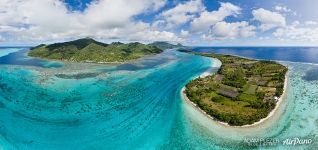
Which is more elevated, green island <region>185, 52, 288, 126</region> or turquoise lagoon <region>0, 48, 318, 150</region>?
green island <region>185, 52, 288, 126</region>

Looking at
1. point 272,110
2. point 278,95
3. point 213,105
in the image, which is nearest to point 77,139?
point 213,105

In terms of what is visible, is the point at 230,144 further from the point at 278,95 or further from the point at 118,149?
the point at 278,95

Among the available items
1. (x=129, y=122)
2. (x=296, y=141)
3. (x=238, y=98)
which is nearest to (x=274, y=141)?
(x=296, y=141)

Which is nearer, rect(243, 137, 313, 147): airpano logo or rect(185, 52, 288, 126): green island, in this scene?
rect(243, 137, 313, 147): airpano logo

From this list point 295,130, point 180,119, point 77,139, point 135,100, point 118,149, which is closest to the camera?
point 118,149

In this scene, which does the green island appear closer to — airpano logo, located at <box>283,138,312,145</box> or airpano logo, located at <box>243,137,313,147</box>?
airpano logo, located at <box>243,137,313,147</box>

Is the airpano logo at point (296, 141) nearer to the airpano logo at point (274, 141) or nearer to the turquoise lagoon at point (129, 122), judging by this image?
the airpano logo at point (274, 141)

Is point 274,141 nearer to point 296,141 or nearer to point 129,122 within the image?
point 296,141

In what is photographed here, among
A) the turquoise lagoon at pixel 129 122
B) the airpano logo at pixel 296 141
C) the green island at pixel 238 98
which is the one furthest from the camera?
the green island at pixel 238 98

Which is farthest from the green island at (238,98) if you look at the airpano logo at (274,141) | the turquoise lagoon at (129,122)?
the airpano logo at (274,141)

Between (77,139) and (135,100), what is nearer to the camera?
(77,139)

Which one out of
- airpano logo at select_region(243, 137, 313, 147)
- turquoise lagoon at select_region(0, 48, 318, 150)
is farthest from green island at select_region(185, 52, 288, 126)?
airpano logo at select_region(243, 137, 313, 147)
